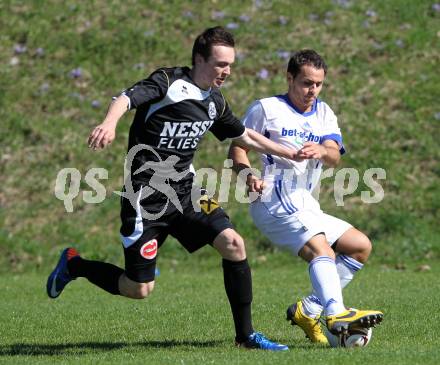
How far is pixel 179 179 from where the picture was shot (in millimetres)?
7570

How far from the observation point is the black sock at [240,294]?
754cm

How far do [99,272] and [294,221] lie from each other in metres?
1.70

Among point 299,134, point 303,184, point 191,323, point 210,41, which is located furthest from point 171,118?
point 191,323

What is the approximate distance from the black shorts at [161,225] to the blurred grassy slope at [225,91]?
8.43 meters

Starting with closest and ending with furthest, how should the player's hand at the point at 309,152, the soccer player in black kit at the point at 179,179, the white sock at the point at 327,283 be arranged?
the white sock at the point at 327,283 → the soccer player in black kit at the point at 179,179 → the player's hand at the point at 309,152

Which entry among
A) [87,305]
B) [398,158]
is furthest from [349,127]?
[87,305]

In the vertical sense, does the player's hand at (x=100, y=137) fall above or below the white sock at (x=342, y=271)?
above

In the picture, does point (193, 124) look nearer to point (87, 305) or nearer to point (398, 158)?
point (87, 305)

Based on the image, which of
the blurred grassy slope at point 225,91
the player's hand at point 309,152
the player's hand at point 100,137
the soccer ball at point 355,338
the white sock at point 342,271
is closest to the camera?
the player's hand at point 100,137

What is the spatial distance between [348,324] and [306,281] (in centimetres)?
669

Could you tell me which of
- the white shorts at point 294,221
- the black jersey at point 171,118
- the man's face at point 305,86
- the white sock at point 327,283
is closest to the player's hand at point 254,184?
the white shorts at point 294,221

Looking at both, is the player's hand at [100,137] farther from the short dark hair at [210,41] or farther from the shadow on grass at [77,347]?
the shadow on grass at [77,347]

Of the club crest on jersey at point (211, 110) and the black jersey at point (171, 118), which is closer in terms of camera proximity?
the black jersey at point (171, 118)

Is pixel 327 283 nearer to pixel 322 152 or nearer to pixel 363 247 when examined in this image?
pixel 363 247
